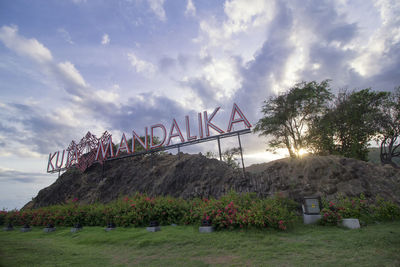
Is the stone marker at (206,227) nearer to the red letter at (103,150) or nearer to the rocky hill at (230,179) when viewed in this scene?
the rocky hill at (230,179)

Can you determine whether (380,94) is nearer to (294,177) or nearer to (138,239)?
(294,177)

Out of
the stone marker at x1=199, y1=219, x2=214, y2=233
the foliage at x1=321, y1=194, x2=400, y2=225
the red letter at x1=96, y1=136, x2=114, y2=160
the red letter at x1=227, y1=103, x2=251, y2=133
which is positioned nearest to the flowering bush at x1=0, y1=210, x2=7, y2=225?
the red letter at x1=96, y1=136, x2=114, y2=160

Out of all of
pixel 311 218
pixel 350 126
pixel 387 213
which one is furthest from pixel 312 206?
pixel 350 126

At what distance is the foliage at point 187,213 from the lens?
832cm

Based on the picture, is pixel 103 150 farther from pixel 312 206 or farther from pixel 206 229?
pixel 312 206

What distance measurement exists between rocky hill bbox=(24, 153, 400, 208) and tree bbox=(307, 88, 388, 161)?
276 inches

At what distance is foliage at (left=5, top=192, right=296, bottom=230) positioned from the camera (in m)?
8.32

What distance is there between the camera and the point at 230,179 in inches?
618

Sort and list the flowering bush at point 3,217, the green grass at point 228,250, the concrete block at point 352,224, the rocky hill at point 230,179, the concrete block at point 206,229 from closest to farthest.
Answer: the green grass at point 228,250 < the concrete block at point 206,229 < the concrete block at point 352,224 < the rocky hill at point 230,179 < the flowering bush at point 3,217

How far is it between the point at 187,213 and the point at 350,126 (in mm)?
20633

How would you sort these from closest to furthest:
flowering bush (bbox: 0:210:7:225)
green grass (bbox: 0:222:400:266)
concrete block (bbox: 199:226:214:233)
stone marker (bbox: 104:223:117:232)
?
1. green grass (bbox: 0:222:400:266)
2. concrete block (bbox: 199:226:214:233)
3. stone marker (bbox: 104:223:117:232)
4. flowering bush (bbox: 0:210:7:225)

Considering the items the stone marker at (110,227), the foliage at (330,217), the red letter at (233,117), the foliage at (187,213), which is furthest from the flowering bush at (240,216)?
the red letter at (233,117)

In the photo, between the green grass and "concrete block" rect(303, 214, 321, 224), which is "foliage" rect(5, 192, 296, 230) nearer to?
the green grass

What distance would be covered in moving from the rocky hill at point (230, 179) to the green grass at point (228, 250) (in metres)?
4.55
